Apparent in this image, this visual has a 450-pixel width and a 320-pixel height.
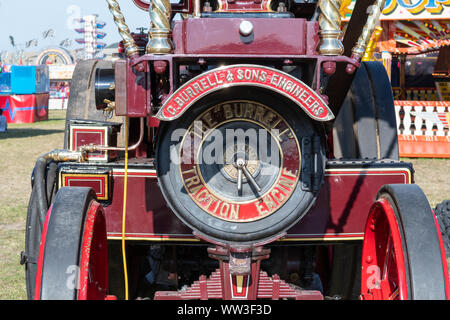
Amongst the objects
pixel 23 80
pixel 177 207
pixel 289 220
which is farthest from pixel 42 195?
pixel 23 80

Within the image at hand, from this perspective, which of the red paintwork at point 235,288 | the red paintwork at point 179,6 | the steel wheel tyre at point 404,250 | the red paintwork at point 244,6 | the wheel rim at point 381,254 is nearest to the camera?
the steel wheel tyre at point 404,250

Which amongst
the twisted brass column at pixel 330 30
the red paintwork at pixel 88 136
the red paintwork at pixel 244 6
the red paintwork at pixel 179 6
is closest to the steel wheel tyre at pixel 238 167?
the twisted brass column at pixel 330 30

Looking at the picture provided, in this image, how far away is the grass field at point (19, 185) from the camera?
4391mm

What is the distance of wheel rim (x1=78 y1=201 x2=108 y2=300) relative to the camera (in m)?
2.06

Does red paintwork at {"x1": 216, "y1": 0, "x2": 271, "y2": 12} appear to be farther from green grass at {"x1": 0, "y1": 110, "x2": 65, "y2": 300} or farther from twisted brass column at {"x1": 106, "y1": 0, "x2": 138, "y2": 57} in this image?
green grass at {"x1": 0, "y1": 110, "x2": 65, "y2": 300}

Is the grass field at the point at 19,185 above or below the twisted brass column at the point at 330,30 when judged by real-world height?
below

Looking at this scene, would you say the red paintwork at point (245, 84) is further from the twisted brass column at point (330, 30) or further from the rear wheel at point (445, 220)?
the rear wheel at point (445, 220)

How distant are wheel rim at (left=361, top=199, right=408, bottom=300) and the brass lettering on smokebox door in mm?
373

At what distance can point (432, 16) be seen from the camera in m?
11.9

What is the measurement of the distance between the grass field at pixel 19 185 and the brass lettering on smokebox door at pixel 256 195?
6.89 feet

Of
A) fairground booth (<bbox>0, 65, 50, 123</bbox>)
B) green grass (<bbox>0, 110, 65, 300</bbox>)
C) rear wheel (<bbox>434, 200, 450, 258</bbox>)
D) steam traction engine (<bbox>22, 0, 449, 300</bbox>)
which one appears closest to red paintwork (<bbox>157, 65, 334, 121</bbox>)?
steam traction engine (<bbox>22, 0, 449, 300</bbox>)

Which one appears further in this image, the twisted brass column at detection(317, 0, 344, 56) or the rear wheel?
the rear wheel
